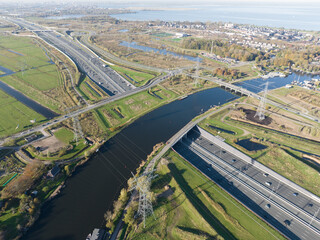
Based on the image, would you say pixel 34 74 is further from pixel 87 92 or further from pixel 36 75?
Answer: pixel 87 92

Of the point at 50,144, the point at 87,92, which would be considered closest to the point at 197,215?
the point at 50,144

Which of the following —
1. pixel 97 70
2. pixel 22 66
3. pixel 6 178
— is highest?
pixel 22 66

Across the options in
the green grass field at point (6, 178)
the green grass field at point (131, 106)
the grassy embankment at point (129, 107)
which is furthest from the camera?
the green grass field at point (131, 106)

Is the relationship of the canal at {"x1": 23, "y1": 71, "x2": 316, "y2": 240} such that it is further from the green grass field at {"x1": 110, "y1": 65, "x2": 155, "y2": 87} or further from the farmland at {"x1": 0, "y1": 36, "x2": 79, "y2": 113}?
the farmland at {"x1": 0, "y1": 36, "x2": 79, "y2": 113}

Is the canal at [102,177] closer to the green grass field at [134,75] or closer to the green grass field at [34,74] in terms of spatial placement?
the green grass field at [134,75]

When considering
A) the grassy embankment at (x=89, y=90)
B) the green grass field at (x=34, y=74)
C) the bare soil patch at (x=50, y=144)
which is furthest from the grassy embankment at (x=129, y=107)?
the green grass field at (x=34, y=74)

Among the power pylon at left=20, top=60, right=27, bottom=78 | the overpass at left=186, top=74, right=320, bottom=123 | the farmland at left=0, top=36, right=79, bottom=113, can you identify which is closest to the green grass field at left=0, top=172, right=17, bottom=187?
the farmland at left=0, top=36, right=79, bottom=113
